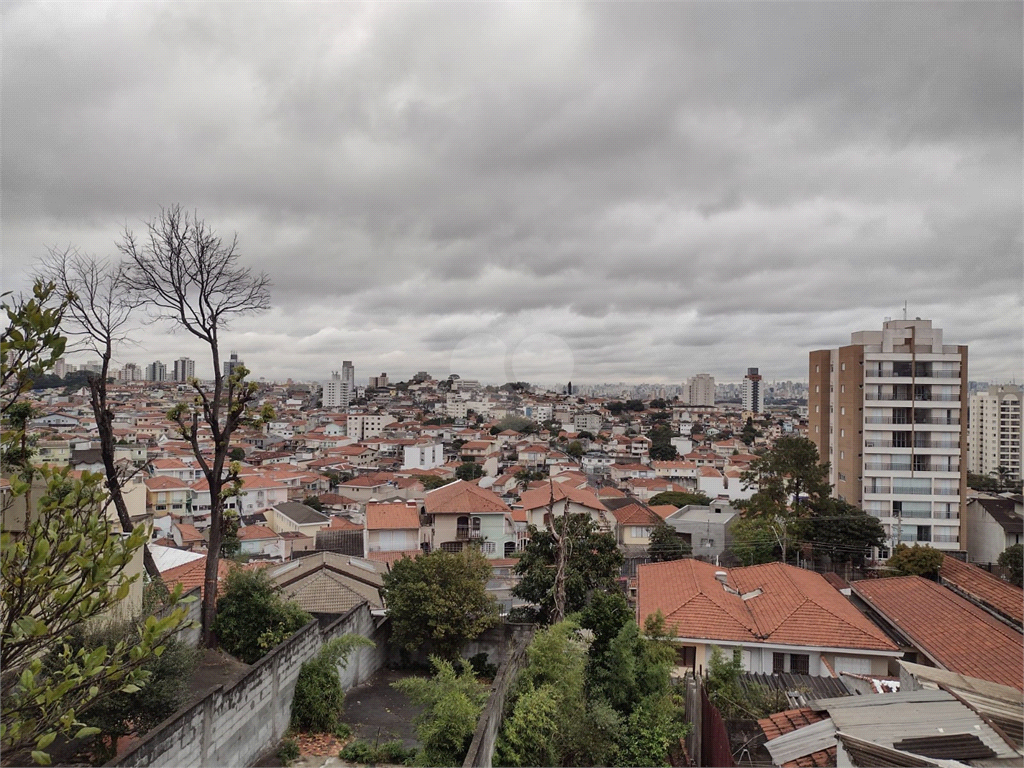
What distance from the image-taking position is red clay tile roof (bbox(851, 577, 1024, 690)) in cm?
619

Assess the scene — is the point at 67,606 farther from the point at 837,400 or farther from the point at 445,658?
the point at 837,400

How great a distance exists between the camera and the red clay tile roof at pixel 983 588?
8214mm

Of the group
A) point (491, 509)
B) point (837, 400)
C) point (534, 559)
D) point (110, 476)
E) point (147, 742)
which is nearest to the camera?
point (147, 742)

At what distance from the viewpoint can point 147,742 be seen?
3420mm

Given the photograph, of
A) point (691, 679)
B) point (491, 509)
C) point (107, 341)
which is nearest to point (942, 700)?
point (691, 679)

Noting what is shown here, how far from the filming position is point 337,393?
65.5 m

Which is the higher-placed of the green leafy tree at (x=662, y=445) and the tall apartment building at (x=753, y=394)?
the tall apartment building at (x=753, y=394)

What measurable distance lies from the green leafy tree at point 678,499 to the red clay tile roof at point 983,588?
1267 centimetres

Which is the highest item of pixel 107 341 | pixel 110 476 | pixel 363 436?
pixel 107 341

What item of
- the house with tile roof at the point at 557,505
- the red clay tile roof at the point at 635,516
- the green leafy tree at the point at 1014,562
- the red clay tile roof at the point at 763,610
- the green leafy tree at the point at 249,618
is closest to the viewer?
the green leafy tree at the point at 249,618

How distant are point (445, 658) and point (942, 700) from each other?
523 cm

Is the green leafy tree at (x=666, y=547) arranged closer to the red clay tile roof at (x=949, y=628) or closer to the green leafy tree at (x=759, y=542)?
the green leafy tree at (x=759, y=542)

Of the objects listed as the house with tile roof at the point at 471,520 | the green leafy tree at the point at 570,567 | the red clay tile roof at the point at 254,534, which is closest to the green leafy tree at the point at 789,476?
the house with tile roof at the point at 471,520

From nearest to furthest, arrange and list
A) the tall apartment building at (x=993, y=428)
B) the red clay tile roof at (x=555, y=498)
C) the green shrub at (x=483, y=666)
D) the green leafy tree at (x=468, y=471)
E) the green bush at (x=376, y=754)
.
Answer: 1. the green bush at (x=376, y=754)
2. the green shrub at (x=483, y=666)
3. the red clay tile roof at (x=555, y=498)
4. the green leafy tree at (x=468, y=471)
5. the tall apartment building at (x=993, y=428)
